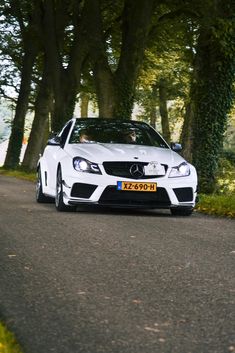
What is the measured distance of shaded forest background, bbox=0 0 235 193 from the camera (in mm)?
Answer: 16359

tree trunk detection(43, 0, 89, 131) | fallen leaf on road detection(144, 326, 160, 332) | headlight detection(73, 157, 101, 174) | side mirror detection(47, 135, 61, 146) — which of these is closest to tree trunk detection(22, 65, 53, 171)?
tree trunk detection(43, 0, 89, 131)

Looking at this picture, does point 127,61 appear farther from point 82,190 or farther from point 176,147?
point 82,190

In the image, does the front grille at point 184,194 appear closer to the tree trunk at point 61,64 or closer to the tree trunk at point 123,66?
the tree trunk at point 123,66

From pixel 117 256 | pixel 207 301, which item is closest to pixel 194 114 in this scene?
pixel 117 256

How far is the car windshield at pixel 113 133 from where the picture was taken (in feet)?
39.8

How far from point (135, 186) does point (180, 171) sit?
2.60 ft

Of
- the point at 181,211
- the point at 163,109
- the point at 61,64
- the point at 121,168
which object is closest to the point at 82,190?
the point at 121,168

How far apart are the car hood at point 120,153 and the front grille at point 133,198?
1.52ft

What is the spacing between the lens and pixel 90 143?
38.9ft

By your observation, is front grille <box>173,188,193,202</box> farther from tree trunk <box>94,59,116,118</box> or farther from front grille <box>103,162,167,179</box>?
tree trunk <box>94,59,116,118</box>

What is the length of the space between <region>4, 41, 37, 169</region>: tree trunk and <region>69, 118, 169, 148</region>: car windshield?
2203 centimetres

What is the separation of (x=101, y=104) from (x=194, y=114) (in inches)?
247

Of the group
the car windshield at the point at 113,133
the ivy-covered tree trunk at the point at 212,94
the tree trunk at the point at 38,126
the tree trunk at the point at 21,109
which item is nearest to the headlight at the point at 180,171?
the car windshield at the point at 113,133

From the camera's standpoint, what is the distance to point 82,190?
35.7 ft
